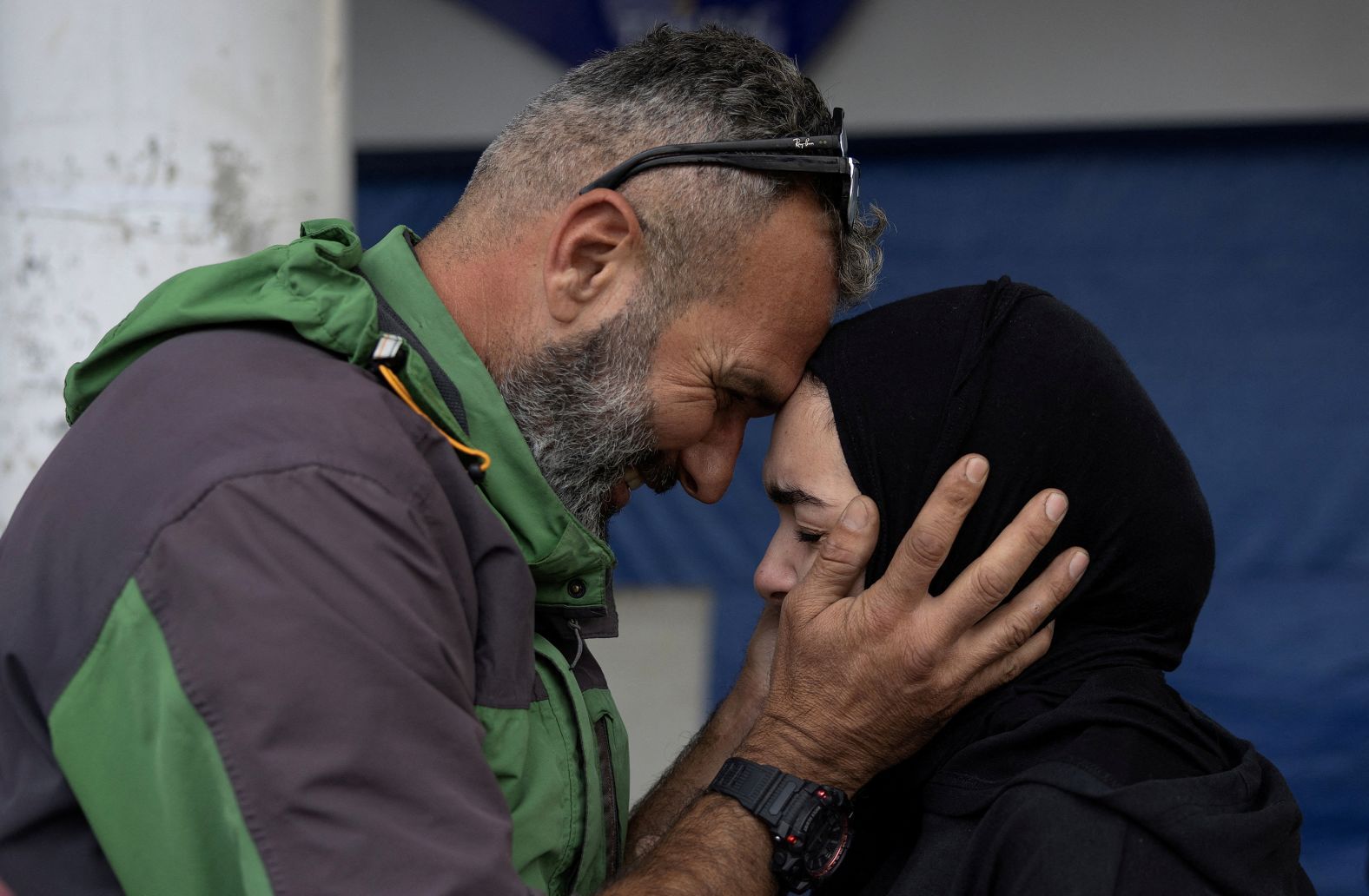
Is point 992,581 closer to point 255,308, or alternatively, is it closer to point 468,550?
point 468,550

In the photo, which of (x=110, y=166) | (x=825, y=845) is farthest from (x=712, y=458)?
(x=110, y=166)

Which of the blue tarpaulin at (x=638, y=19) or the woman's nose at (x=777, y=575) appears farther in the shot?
the blue tarpaulin at (x=638, y=19)

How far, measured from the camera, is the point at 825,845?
6.53ft

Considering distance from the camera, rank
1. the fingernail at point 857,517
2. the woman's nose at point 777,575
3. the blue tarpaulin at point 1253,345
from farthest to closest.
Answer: the blue tarpaulin at point 1253,345 < the woman's nose at point 777,575 < the fingernail at point 857,517

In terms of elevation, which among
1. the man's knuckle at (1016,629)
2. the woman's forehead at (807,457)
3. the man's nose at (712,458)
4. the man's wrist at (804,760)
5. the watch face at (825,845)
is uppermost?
the woman's forehead at (807,457)

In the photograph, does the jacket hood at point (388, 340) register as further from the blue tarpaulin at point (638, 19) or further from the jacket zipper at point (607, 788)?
the blue tarpaulin at point (638, 19)

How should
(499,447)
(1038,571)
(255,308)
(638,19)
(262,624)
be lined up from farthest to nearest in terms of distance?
(638,19)
(1038,571)
(499,447)
(255,308)
(262,624)

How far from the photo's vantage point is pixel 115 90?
9.27ft

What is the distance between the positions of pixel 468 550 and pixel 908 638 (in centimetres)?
70

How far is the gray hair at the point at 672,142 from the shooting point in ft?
6.80

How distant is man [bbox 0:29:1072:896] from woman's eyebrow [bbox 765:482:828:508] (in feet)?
0.31

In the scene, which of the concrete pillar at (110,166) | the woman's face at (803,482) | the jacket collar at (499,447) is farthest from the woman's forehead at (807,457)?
the concrete pillar at (110,166)

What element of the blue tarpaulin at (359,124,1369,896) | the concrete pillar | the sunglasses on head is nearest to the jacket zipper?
the sunglasses on head

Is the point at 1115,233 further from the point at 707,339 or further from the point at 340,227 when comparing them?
the point at 340,227
